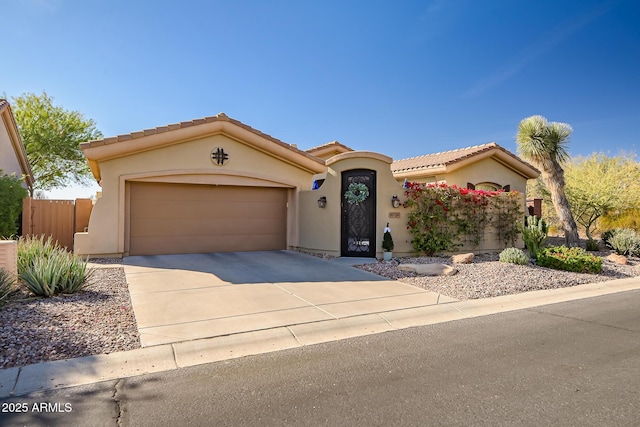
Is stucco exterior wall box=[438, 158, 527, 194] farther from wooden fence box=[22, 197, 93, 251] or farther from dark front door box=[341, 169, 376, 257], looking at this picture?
wooden fence box=[22, 197, 93, 251]

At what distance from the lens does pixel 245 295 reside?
6.75 metres

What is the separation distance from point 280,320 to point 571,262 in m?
8.63

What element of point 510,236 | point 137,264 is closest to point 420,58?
point 510,236

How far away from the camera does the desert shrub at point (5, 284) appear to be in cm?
543

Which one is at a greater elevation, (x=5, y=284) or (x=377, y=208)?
(x=377, y=208)

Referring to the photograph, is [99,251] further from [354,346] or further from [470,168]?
[470,168]

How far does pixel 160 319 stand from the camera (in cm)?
533

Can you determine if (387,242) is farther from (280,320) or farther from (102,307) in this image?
(102,307)

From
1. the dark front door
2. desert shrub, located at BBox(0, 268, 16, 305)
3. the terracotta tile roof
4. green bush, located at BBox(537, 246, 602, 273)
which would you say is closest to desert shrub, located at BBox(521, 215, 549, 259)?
green bush, located at BBox(537, 246, 602, 273)

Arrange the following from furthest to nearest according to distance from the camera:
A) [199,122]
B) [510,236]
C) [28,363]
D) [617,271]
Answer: [510,236] < [199,122] < [617,271] < [28,363]

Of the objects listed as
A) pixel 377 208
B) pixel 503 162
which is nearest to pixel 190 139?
pixel 377 208

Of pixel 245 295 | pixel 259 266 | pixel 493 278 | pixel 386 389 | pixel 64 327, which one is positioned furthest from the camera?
pixel 259 266

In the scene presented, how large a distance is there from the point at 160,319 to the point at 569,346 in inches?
218

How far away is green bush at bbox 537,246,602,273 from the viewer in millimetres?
9906
